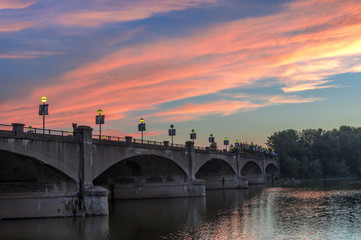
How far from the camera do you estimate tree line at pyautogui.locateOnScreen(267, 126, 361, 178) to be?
154500 mm

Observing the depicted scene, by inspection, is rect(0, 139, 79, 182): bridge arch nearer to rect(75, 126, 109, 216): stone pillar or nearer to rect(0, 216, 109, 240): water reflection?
rect(75, 126, 109, 216): stone pillar

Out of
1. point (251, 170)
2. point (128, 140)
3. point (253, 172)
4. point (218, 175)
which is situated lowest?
point (218, 175)

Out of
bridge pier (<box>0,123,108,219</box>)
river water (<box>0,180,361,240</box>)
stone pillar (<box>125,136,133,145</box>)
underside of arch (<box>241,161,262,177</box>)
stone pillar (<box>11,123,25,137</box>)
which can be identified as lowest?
river water (<box>0,180,361,240</box>)

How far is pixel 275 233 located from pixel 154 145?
33.1 meters

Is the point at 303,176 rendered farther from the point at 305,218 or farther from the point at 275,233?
the point at 275,233

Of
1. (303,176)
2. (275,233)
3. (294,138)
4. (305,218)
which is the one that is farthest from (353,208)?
(294,138)

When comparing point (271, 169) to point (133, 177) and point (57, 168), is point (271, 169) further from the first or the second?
point (57, 168)

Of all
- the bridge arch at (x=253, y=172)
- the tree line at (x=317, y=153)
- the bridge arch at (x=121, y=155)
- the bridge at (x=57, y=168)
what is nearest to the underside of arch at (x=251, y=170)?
the bridge arch at (x=253, y=172)

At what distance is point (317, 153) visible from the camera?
564ft

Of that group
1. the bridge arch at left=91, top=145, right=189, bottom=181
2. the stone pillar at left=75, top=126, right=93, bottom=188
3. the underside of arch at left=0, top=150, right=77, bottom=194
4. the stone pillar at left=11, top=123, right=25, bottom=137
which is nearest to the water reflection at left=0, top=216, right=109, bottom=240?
the underside of arch at left=0, top=150, right=77, bottom=194

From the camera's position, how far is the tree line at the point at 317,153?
154500 millimetres

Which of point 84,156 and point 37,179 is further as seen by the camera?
point 84,156

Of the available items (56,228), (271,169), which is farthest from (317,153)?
(56,228)

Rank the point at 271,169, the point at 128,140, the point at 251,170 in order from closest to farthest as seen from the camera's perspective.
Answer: the point at 128,140 < the point at 251,170 < the point at 271,169
